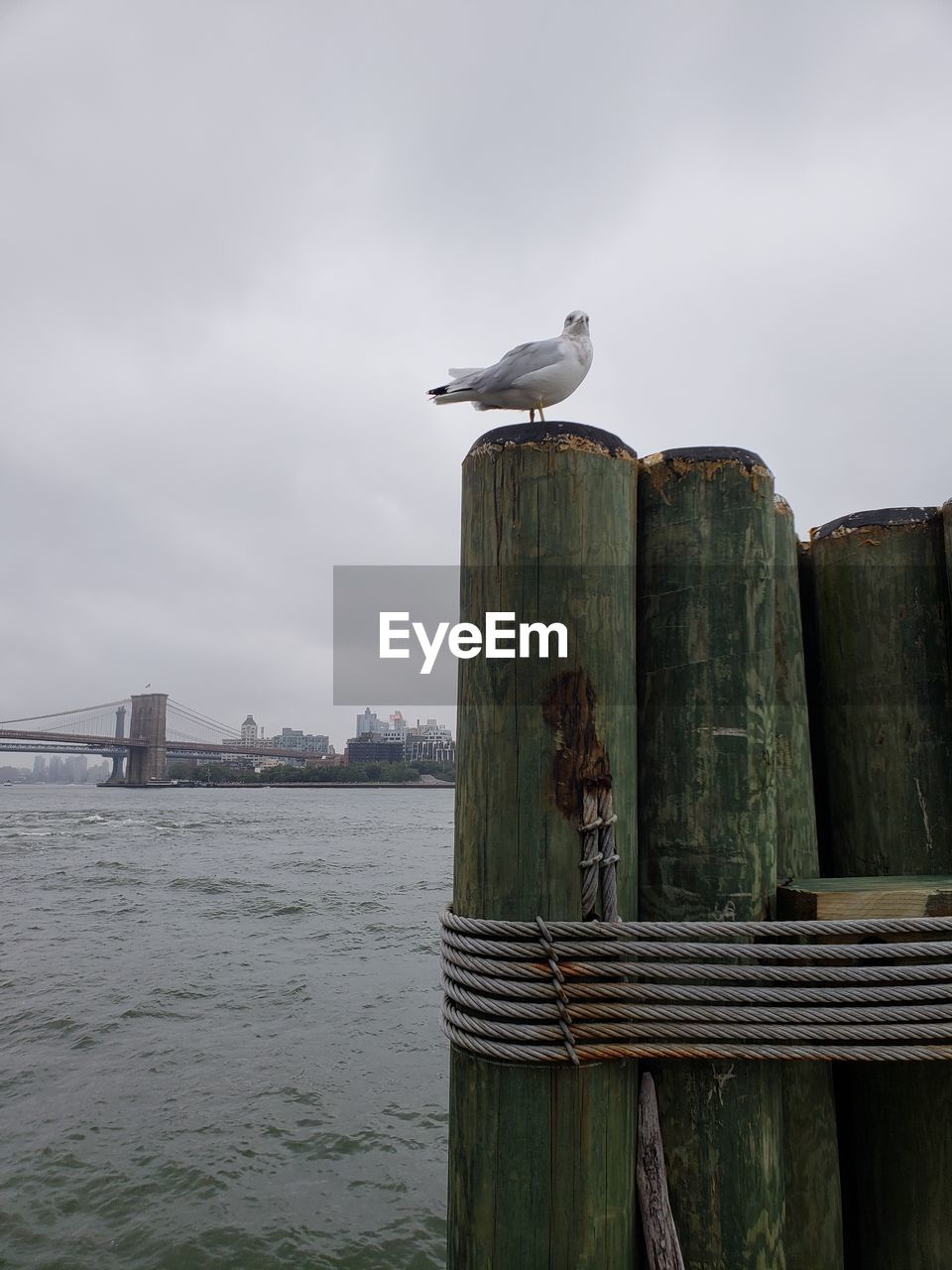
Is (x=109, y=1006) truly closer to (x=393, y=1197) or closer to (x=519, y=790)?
(x=393, y=1197)

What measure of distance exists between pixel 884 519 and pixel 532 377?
1.24 m

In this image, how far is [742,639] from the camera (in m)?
2.01

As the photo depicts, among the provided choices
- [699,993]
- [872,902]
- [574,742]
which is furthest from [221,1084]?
[872,902]

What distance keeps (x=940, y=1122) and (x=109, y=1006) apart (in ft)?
28.8

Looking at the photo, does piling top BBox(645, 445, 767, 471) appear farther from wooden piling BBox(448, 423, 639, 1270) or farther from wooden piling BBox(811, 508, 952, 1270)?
wooden piling BBox(811, 508, 952, 1270)

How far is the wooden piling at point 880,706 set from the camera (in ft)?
7.49

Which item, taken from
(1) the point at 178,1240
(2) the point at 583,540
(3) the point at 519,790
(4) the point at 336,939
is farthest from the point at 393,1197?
(4) the point at 336,939

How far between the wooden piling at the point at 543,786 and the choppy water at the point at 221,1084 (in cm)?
314

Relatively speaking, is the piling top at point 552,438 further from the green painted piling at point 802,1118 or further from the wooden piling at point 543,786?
the green painted piling at point 802,1118

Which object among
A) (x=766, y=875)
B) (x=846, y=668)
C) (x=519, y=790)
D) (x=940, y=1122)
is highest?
(x=846, y=668)

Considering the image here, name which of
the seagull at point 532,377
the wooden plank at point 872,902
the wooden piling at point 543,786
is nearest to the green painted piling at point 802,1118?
the wooden plank at point 872,902

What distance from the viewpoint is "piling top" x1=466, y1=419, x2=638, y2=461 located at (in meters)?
1.94

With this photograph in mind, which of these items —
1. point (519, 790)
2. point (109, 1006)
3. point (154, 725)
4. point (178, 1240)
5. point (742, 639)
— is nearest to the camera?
point (519, 790)

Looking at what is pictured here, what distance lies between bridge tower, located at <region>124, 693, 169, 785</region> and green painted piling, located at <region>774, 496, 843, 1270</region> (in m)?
83.3
